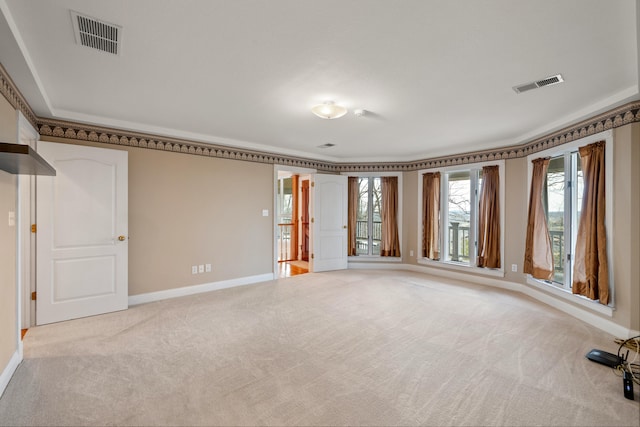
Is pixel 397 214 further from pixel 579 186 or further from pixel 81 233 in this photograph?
pixel 81 233

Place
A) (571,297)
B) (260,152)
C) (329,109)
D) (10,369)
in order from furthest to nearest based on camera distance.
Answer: (260,152) < (571,297) < (329,109) < (10,369)

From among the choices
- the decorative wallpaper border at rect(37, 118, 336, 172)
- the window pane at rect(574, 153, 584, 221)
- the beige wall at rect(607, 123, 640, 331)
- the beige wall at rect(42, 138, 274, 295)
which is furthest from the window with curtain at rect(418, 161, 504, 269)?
the beige wall at rect(42, 138, 274, 295)

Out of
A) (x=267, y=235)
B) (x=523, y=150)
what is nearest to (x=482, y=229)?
(x=523, y=150)

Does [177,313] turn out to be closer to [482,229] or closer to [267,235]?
[267,235]

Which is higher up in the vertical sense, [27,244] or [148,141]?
[148,141]

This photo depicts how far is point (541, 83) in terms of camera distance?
268 cm

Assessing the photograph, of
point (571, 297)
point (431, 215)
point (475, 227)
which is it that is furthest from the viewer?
point (431, 215)

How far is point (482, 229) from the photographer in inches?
206

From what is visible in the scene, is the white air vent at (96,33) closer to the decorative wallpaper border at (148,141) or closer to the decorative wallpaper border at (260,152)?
the decorative wallpaper border at (260,152)

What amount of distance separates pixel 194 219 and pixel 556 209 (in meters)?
5.33

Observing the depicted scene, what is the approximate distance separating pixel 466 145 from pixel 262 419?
5160mm

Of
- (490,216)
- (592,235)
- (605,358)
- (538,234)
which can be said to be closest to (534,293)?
(538,234)

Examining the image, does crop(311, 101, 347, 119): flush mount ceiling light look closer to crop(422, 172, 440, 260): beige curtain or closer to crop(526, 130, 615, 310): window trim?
A: crop(526, 130, 615, 310): window trim

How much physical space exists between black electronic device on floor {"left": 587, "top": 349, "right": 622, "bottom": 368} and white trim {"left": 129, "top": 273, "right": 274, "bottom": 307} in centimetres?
441
